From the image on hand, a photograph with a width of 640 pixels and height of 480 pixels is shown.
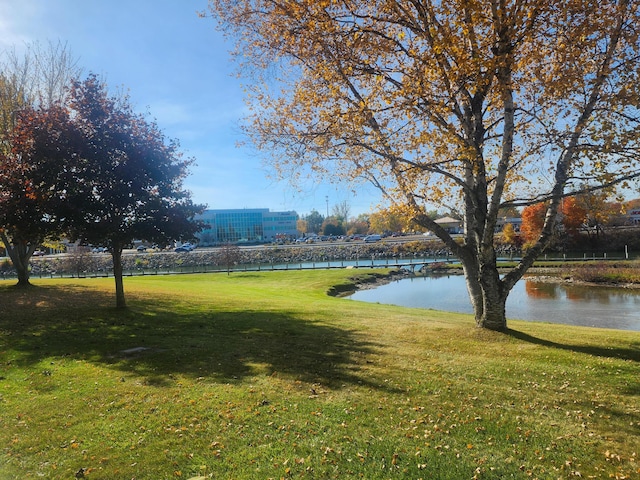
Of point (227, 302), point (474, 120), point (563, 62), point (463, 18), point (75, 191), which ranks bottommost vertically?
point (227, 302)

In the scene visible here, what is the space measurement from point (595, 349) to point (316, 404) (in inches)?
271

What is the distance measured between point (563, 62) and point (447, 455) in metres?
8.22

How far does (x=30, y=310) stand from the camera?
13133 mm

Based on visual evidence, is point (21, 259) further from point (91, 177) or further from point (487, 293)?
point (487, 293)

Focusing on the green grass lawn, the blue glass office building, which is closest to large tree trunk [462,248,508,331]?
the green grass lawn

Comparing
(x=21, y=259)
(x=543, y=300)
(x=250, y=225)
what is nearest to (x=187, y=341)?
(x=21, y=259)

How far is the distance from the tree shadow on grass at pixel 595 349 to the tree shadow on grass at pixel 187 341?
377 centimetres

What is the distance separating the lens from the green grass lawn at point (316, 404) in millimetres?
4223

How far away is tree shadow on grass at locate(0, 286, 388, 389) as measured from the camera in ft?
24.1

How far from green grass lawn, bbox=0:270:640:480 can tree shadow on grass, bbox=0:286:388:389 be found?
0.22 ft

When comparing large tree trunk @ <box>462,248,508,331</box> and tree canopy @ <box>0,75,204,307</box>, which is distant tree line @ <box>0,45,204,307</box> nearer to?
tree canopy @ <box>0,75,204,307</box>

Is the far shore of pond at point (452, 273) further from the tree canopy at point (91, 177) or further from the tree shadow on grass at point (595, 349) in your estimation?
the tree shadow on grass at point (595, 349)

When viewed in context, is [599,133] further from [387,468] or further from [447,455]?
[387,468]

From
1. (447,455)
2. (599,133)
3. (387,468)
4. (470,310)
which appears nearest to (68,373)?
(387,468)
